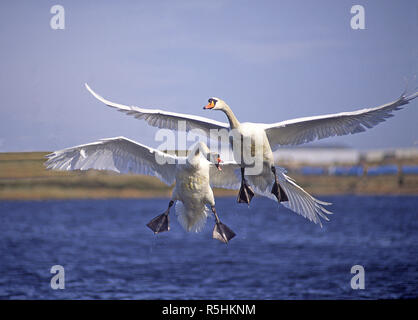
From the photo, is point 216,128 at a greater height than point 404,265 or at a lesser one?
greater

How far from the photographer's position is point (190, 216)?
426 inches

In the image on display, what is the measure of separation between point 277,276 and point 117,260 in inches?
492

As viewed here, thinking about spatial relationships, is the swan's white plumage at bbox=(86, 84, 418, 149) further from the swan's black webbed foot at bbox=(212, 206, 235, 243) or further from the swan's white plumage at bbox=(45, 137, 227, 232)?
the swan's black webbed foot at bbox=(212, 206, 235, 243)

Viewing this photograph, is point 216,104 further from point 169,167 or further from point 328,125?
point 328,125

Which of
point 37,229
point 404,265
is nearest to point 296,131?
point 404,265

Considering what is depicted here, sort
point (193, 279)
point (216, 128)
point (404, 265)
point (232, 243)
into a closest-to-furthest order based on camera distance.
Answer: point (216, 128) < point (193, 279) < point (404, 265) < point (232, 243)

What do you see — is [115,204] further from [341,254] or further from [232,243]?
[341,254]

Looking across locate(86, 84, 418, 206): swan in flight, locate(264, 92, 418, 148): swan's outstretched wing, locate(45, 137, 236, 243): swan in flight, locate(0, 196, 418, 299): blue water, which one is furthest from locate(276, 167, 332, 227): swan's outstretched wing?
locate(0, 196, 418, 299): blue water

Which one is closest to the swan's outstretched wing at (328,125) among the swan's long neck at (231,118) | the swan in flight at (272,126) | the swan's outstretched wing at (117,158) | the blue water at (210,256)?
the swan in flight at (272,126)

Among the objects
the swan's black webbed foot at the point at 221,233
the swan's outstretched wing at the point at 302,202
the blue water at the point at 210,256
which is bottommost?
the blue water at the point at 210,256

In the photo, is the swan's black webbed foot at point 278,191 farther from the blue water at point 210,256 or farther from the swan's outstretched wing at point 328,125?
the blue water at point 210,256

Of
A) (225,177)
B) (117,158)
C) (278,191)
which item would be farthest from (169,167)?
(278,191)

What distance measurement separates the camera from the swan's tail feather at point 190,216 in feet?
35.2

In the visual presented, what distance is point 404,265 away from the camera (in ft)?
139
